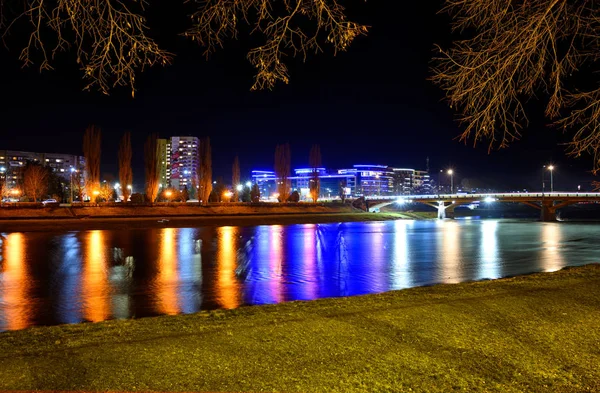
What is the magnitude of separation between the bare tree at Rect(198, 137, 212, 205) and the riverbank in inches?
123

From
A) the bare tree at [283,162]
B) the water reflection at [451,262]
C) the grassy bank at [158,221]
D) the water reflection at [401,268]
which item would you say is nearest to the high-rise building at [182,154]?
the bare tree at [283,162]

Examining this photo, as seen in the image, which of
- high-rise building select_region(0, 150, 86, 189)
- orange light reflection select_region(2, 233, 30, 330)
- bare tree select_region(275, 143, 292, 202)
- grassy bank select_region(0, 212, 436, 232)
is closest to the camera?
orange light reflection select_region(2, 233, 30, 330)

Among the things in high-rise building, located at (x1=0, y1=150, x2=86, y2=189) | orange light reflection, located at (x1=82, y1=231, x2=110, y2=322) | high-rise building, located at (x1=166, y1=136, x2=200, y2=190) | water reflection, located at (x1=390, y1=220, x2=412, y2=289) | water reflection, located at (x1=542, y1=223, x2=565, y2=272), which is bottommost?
water reflection, located at (x1=542, y1=223, x2=565, y2=272)

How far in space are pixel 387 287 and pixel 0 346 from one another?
10.8 m

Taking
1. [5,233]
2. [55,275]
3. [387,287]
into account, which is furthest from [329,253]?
[5,233]

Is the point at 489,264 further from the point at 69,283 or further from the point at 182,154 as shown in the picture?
the point at 182,154

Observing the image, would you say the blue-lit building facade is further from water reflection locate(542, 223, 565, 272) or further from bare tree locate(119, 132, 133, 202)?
water reflection locate(542, 223, 565, 272)

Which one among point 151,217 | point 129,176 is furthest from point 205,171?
point 151,217

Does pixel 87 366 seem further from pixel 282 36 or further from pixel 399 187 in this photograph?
pixel 399 187

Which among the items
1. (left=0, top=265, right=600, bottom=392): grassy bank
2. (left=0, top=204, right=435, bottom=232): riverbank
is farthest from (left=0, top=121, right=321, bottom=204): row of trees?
(left=0, top=265, right=600, bottom=392): grassy bank

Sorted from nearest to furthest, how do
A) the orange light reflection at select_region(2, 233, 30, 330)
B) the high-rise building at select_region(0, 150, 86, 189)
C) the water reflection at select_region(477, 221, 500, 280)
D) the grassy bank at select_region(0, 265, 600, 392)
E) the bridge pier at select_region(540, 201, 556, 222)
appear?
the grassy bank at select_region(0, 265, 600, 392), the orange light reflection at select_region(2, 233, 30, 330), the water reflection at select_region(477, 221, 500, 280), the bridge pier at select_region(540, 201, 556, 222), the high-rise building at select_region(0, 150, 86, 189)

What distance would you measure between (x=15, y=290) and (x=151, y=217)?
4018 centimetres

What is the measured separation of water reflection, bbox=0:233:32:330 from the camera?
1025 centimetres

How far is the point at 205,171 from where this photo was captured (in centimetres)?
6625
